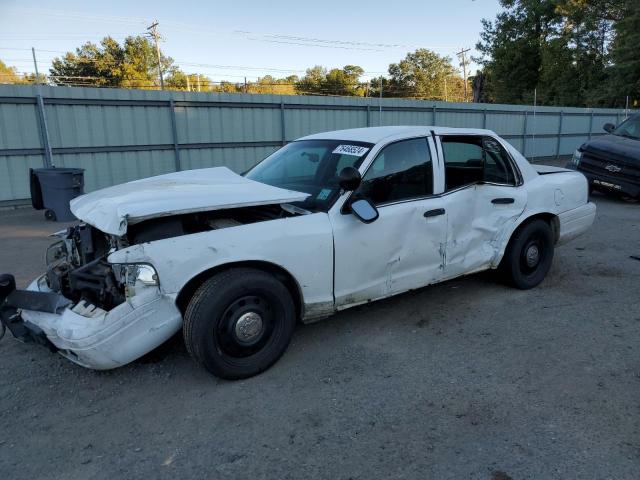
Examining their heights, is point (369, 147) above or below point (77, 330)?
above

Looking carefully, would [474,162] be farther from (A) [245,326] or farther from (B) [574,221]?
(A) [245,326]

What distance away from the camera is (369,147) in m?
3.84

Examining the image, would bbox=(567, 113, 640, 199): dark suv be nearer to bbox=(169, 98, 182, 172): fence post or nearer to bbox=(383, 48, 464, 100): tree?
bbox=(169, 98, 182, 172): fence post

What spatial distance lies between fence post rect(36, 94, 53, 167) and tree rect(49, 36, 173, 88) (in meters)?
41.7

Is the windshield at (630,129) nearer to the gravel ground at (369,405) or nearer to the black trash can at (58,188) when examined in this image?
the gravel ground at (369,405)

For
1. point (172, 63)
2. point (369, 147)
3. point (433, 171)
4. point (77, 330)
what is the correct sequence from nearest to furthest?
point (77, 330)
point (369, 147)
point (433, 171)
point (172, 63)

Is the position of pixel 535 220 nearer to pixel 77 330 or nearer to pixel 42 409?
pixel 77 330

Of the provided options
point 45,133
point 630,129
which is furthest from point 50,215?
point 630,129

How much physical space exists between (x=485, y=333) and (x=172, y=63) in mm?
62251

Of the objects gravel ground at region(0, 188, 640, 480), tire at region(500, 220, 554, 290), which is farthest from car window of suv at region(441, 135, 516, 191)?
gravel ground at region(0, 188, 640, 480)

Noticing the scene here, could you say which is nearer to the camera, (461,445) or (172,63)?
(461,445)

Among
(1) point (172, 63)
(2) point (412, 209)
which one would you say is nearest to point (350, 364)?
(2) point (412, 209)

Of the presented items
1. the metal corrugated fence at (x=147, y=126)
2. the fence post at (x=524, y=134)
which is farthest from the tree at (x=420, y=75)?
the metal corrugated fence at (x=147, y=126)

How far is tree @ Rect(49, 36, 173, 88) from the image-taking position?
48469 mm
